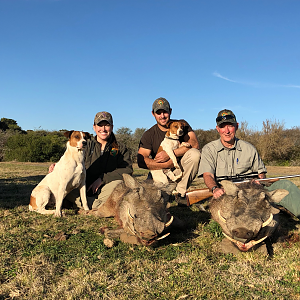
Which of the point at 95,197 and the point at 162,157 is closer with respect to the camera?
the point at 95,197

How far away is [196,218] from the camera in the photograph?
17.9 ft

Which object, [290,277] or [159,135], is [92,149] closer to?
[159,135]

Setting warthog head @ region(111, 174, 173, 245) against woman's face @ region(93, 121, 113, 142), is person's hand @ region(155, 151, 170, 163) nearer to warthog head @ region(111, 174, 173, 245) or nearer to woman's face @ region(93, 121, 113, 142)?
woman's face @ region(93, 121, 113, 142)

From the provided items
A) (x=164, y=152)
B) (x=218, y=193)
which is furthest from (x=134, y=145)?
(x=218, y=193)

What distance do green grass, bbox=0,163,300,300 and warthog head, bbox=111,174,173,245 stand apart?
36 cm

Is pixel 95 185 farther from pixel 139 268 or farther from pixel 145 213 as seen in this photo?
pixel 139 268

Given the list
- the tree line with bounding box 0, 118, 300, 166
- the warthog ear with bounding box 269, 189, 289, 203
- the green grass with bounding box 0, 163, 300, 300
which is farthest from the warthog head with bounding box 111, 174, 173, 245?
the tree line with bounding box 0, 118, 300, 166

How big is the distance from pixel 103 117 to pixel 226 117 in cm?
271

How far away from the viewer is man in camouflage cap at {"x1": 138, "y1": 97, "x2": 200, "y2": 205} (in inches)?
270

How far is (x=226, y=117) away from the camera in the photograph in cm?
522

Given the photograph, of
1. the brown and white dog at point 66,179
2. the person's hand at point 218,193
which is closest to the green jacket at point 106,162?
the brown and white dog at point 66,179

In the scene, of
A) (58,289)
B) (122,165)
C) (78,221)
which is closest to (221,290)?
(58,289)

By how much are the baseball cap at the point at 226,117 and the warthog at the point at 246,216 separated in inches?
67.2

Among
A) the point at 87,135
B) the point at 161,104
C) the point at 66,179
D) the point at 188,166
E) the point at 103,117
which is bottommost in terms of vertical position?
the point at 66,179
